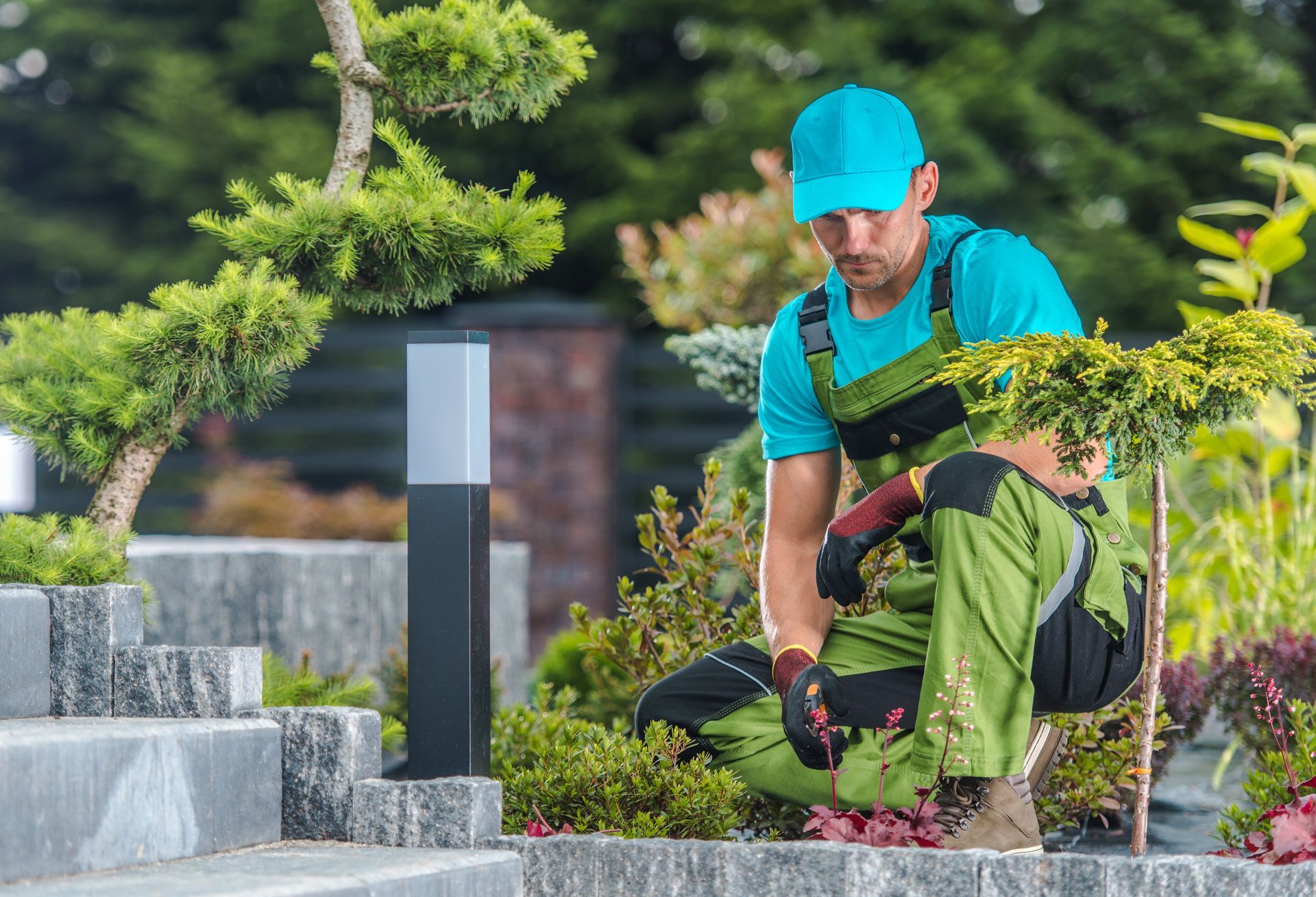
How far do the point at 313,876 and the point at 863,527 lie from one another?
1.09 m

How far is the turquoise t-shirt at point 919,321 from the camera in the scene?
7.93ft

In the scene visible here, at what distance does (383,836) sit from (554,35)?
1.73 m

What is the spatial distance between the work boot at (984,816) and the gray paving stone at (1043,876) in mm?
332

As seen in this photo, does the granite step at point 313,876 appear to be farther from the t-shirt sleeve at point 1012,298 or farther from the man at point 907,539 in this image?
the t-shirt sleeve at point 1012,298

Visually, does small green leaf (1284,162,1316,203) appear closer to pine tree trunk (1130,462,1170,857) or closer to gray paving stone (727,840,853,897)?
pine tree trunk (1130,462,1170,857)

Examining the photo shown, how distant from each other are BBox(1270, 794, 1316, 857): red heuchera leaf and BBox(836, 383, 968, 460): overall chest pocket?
2.85ft

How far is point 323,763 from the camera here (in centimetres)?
223

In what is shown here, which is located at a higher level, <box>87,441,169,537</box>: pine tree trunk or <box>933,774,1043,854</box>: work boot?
<box>87,441,169,537</box>: pine tree trunk

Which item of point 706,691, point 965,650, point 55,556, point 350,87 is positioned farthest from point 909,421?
point 55,556

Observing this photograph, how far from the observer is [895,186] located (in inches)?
96.6

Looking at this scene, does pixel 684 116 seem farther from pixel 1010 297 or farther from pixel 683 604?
pixel 1010 297

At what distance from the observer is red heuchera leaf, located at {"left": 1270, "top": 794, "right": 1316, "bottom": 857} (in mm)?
2012

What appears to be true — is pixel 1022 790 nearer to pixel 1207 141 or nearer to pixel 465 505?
pixel 465 505

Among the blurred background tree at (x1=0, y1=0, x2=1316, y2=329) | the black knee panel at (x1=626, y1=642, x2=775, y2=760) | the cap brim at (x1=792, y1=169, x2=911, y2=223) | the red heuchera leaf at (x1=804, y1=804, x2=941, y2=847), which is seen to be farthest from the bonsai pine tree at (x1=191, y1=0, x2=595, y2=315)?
the blurred background tree at (x1=0, y1=0, x2=1316, y2=329)
